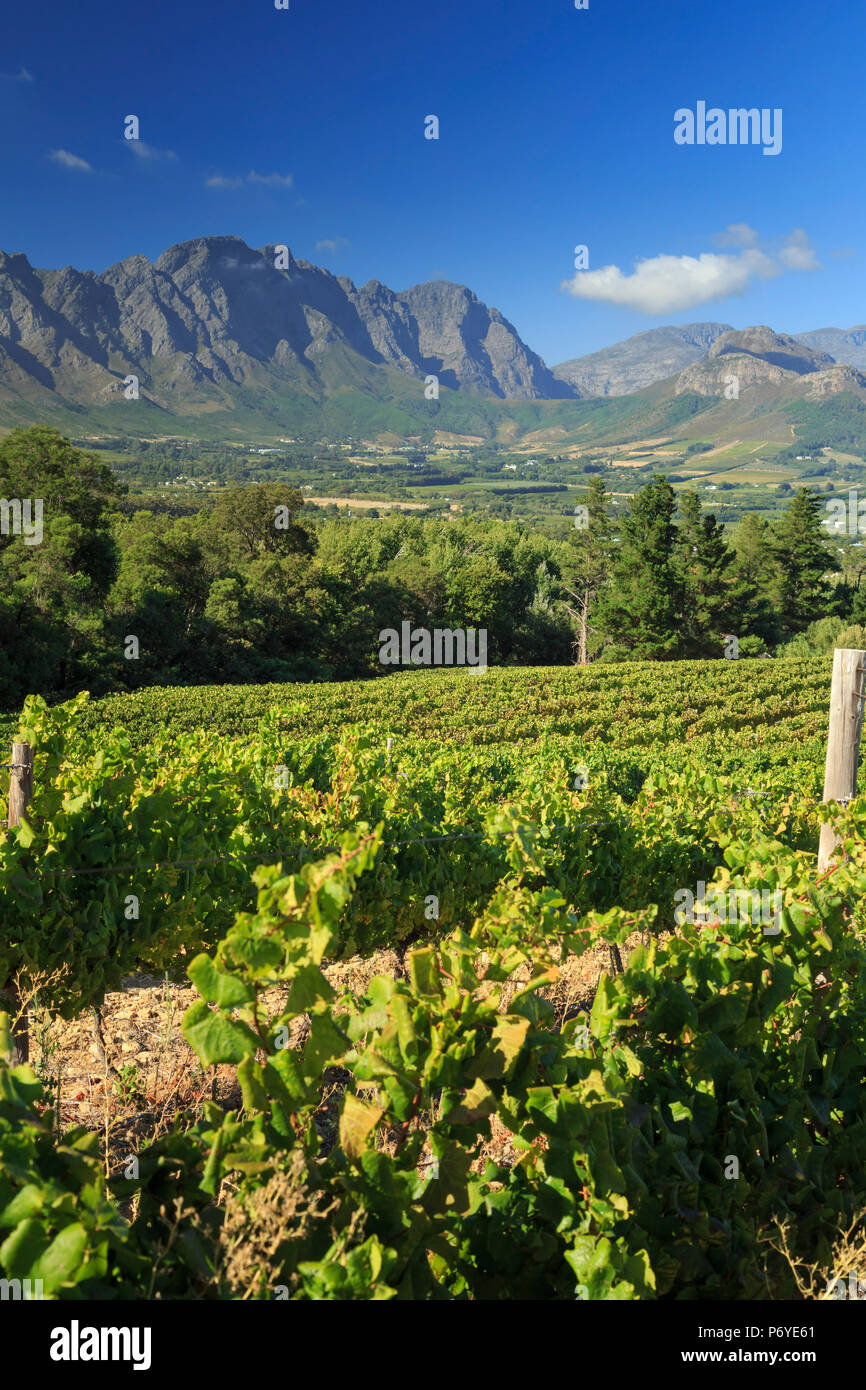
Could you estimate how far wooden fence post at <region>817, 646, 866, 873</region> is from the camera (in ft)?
16.7

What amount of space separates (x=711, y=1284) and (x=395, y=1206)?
3.89 feet

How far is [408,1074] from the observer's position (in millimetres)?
2096

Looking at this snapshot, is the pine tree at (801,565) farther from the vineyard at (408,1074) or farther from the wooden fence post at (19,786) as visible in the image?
the wooden fence post at (19,786)

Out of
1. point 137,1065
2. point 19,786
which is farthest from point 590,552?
point 137,1065

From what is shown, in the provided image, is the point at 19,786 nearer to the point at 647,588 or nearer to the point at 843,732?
the point at 843,732

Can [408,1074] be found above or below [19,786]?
below

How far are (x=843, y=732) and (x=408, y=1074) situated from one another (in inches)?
166

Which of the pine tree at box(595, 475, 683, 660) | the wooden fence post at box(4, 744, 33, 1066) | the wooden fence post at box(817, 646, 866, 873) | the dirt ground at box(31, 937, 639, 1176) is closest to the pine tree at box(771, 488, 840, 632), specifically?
the pine tree at box(595, 475, 683, 660)

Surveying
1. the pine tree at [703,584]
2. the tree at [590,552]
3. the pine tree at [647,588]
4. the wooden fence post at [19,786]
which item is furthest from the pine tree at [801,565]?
the wooden fence post at [19,786]

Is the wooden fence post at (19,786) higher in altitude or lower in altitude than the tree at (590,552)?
lower

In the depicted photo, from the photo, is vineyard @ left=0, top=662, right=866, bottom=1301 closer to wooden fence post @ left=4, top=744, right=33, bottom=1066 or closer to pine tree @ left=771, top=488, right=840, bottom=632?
wooden fence post @ left=4, top=744, right=33, bottom=1066

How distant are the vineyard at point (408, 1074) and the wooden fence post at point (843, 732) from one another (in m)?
0.23

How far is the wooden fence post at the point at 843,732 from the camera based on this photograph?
200 inches

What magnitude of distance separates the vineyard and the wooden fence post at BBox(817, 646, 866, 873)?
0.23 meters
